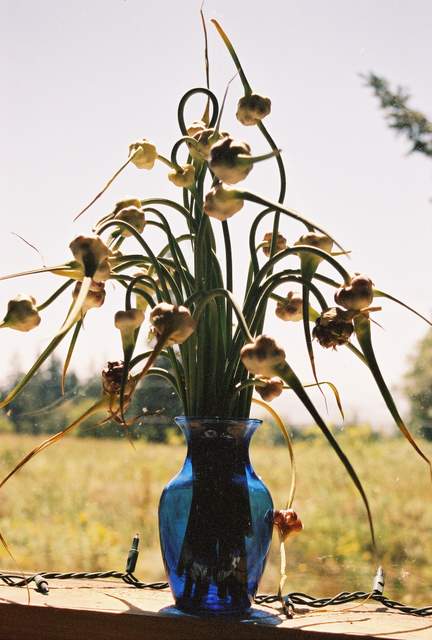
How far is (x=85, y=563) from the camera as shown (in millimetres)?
1108

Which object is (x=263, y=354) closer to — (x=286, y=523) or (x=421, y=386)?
(x=286, y=523)

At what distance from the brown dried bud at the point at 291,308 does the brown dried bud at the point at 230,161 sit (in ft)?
0.63

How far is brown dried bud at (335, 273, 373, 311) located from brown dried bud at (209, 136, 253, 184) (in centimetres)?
11

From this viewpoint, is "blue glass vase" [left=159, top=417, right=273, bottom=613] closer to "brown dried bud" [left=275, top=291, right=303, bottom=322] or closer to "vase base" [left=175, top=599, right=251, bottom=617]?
"vase base" [left=175, top=599, right=251, bottom=617]

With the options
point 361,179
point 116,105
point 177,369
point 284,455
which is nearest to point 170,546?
point 177,369

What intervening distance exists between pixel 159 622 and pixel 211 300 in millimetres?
264

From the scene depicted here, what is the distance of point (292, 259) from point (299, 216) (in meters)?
0.33

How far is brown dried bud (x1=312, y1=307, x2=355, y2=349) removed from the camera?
0.65 metres

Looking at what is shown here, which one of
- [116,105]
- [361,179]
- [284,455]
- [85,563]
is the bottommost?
[85,563]

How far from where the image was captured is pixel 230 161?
619 millimetres

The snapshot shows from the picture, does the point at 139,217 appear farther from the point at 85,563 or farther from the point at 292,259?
the point at 85,563

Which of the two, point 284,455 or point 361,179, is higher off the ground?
point 361,179

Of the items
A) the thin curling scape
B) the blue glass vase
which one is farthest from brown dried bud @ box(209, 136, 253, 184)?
the blue glass vase

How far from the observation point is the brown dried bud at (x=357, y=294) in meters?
0.63
